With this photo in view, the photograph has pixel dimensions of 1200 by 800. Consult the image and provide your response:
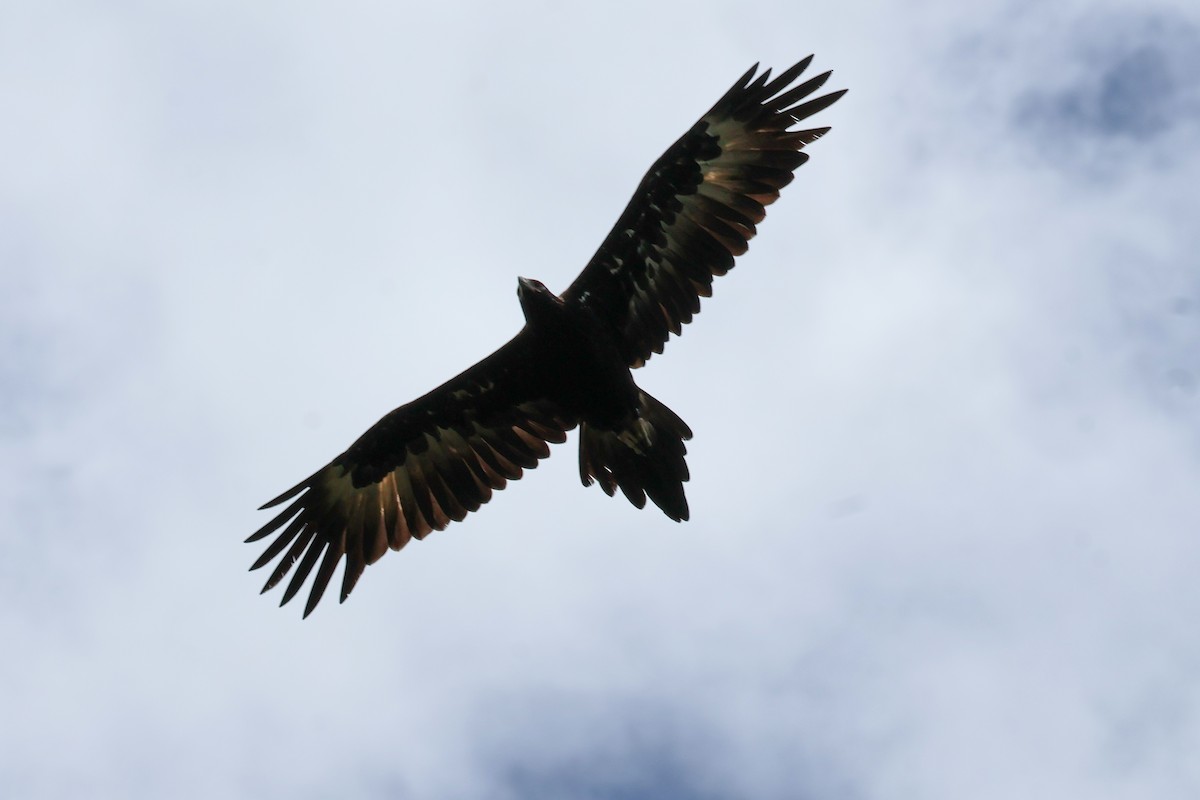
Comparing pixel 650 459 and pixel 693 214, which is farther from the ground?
pixel 693 214

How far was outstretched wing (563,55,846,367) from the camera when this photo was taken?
16.9 m

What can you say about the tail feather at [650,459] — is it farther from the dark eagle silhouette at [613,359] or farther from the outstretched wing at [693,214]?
the outstretched wing at [693,214]

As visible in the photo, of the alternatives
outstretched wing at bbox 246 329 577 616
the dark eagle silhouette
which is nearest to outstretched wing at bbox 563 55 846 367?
the dark eagle silhouette

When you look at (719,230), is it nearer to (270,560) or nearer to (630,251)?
(630,251)

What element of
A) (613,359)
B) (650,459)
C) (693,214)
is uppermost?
(693,214)

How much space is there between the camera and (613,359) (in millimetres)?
17031

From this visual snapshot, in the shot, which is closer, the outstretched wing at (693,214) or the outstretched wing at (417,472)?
the outstretched wing at (693,214)

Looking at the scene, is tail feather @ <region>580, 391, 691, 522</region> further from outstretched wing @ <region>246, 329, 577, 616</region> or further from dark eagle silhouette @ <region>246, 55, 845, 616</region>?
outstretched wing @ <region>246, 329, 577, 616</region>

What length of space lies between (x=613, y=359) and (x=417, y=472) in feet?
10.2

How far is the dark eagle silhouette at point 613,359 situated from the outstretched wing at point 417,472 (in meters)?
0.02

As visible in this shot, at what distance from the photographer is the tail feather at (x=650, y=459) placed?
54.5ft

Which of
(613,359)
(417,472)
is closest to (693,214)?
(613,359)

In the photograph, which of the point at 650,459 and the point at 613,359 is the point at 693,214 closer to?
the point at 613,359

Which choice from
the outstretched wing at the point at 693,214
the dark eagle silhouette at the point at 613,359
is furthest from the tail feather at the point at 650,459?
the outstretched wing at the point at 693,214
